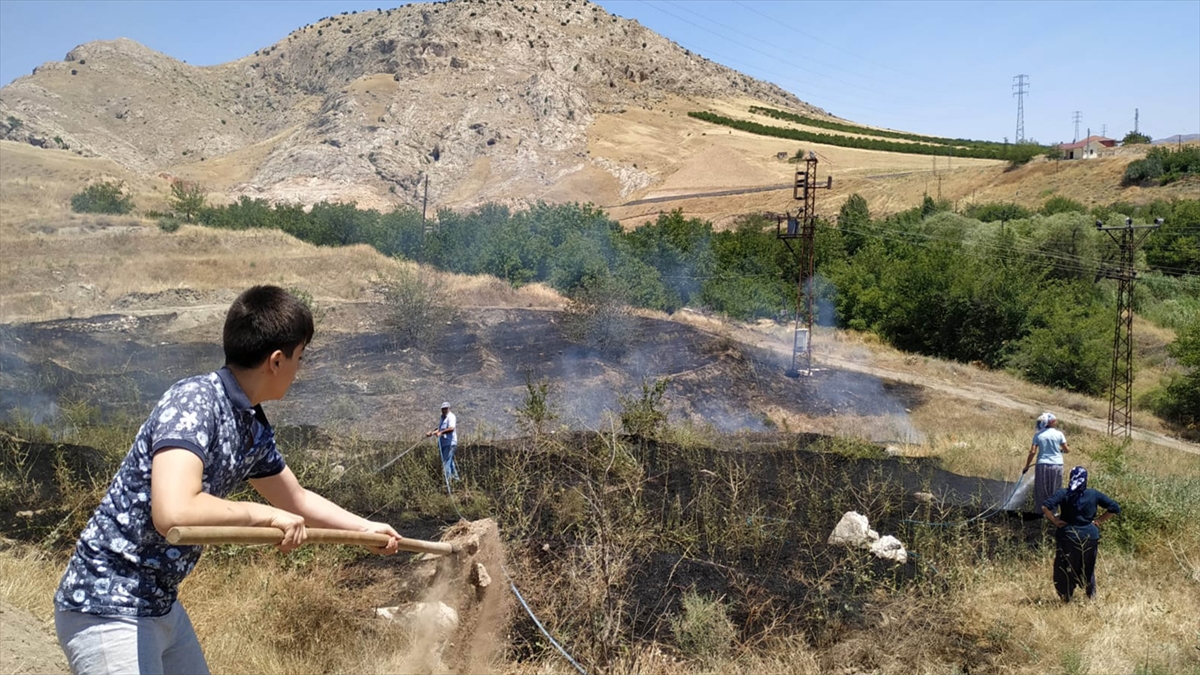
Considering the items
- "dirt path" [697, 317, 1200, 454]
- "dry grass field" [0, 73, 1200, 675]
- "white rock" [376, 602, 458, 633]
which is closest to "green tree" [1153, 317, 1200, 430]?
"dry grass field" [0, 73, 1200, 675]

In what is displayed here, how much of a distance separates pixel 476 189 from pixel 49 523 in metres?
65.1

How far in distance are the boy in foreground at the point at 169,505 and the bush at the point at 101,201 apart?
43.7 metres

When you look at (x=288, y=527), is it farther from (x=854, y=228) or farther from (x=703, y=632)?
(x=854, y=228)

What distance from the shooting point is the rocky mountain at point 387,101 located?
2813 inches

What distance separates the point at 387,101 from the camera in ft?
260

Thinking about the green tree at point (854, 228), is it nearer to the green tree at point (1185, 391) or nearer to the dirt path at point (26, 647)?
the green tree at point (1185, 391)

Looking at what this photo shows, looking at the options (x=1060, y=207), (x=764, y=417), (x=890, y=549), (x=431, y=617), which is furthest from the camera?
(x=1060, y=207)

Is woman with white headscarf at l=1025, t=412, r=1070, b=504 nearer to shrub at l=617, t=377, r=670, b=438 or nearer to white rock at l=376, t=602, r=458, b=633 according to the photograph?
shrub at l=617, t=377, r=670, b=438

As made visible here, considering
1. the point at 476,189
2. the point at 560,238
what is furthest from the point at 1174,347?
the point at 476,189

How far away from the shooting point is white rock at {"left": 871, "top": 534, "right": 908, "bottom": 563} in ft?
23.8

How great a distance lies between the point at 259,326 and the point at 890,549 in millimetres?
6382

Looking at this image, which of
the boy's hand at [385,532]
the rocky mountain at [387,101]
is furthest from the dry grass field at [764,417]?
the rocky mountain at [387,101]

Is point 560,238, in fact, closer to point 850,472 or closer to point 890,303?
point 890,303

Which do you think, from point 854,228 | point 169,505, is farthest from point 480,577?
point 854,228
